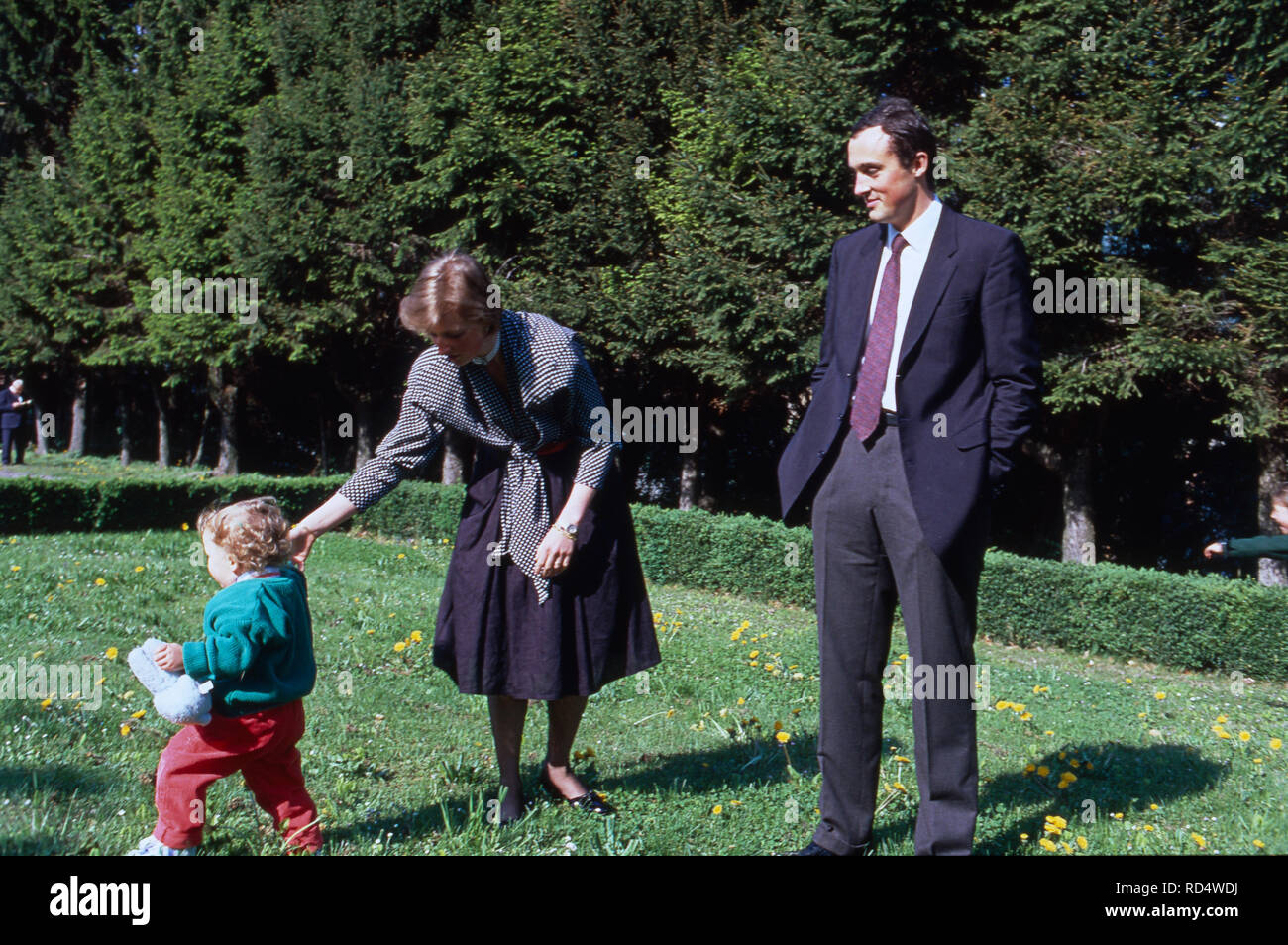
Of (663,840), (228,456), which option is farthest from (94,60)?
(663,840)

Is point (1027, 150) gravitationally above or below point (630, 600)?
above

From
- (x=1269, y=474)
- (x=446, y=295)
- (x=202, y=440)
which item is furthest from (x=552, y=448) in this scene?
(x=202, y=440)

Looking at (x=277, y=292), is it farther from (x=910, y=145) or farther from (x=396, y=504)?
(x=910, y=145)

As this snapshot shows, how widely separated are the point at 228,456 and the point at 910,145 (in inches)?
871

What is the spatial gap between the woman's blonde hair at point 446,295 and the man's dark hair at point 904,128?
1.31 m

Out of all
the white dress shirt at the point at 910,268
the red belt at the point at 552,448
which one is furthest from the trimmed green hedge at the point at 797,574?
the white dress shirt at the point at 910,268

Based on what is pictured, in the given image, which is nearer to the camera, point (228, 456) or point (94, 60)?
point (228, 456)

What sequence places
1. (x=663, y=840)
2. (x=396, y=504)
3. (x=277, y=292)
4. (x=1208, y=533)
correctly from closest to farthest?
(x=663, y=840), (x=1208, y=533), (x=396, y=504), (x=277, y=292)

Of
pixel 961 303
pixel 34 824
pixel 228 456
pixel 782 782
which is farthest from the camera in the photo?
pixel 228 456

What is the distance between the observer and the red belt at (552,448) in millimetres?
3643

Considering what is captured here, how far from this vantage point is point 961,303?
3084 mm

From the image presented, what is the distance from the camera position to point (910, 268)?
3.24m

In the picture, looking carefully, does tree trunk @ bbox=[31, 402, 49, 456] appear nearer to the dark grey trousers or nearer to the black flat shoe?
the black flat shoe

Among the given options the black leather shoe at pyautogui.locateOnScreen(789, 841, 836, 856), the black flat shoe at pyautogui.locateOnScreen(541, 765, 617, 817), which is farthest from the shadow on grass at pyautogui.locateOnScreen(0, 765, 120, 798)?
the black leather shoe at pyautogui.locateOnScreen(789, 841, 836, 856)
